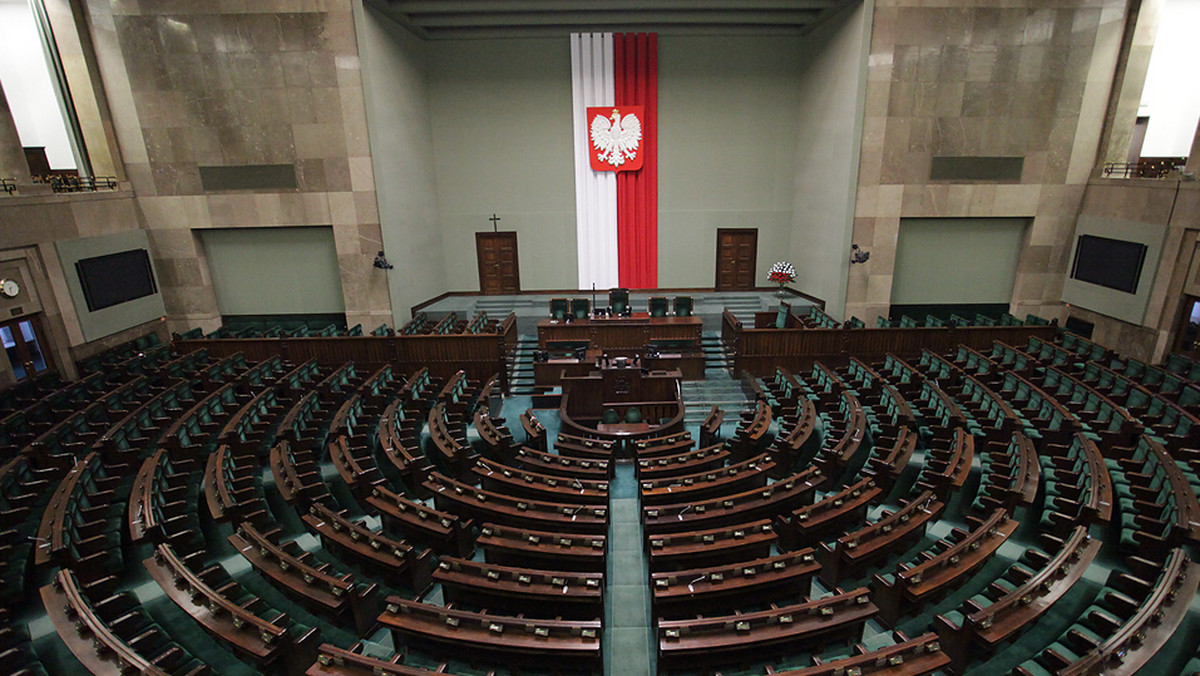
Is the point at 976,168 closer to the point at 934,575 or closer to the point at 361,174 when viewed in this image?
the point at 934,575

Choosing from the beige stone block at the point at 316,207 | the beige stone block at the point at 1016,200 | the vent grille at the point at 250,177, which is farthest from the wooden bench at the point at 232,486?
the beige stone block at the point at 1016,200

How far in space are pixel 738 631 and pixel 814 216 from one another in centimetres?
1347

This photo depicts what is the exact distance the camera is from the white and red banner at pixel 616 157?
1608 centimetres

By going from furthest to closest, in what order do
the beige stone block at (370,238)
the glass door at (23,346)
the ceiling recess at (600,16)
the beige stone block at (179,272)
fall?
the beige stone block at (179,272)
the beige stone block at (370,238)
the ceiling recess at (600,16)
the glass door at (23,346)

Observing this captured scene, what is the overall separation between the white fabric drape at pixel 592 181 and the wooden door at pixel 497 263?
2.11m

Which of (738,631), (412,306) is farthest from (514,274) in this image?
(738,631)

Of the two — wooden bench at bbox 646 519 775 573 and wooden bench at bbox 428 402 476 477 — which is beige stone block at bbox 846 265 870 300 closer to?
wooden bench at bbox 646 519 775 573

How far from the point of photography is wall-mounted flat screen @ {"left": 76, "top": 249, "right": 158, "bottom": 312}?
39.8 ft

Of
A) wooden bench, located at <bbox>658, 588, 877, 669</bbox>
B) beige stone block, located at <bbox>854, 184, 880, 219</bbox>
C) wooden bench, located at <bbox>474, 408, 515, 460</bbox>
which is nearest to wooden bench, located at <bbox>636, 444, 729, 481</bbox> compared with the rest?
wooden bench, located at <bbox>474, 408, 515, 460</bbox>

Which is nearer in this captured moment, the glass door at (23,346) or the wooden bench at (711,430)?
the wooden bench at (711,430)

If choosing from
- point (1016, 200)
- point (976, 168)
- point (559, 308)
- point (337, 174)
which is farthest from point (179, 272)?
point (1016, 200)

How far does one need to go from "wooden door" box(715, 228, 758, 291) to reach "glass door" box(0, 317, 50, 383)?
1679 centimetres

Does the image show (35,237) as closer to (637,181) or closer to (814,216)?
(637,181)

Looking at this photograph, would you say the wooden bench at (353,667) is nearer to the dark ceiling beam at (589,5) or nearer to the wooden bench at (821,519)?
the wooden bench at (821,519)
